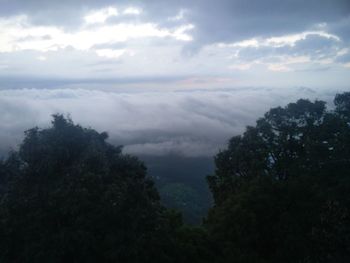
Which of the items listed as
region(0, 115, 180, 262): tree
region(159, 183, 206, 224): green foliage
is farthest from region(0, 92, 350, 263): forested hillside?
region(159, 183, 206, 224): green foliage

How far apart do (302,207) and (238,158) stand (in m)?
6.63

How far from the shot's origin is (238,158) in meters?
26.1

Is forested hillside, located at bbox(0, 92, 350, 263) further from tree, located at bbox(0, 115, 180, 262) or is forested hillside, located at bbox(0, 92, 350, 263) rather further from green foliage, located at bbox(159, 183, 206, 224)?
green foliage, located at bbox(159, 183, 206, 224)

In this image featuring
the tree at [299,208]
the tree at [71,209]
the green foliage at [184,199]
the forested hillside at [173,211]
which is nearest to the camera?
the tree at [71,209]

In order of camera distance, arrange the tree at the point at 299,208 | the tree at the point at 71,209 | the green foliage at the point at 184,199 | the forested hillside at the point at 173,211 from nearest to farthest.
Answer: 1. the tree at the point at 71,209
2. the forested hillside at the point at 173,211
3. the tree at the point at 299,208
4. the green foliage at the point at 184,199

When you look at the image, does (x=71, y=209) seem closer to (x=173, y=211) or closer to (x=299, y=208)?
(x=173, y=211)

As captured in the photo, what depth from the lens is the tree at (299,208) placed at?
1969cm

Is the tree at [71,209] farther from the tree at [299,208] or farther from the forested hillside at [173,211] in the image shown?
the tree at [299,208]

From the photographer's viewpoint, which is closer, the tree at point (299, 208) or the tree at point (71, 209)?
the tree at point (71, 209)

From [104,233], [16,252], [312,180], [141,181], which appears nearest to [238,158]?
[312,180]

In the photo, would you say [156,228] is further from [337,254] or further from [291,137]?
[291,137]

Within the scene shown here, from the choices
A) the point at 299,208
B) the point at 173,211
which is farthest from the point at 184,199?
the point at 299,208

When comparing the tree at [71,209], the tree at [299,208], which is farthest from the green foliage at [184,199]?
the tree at [71,209]

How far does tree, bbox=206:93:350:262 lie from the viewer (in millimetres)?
19688
